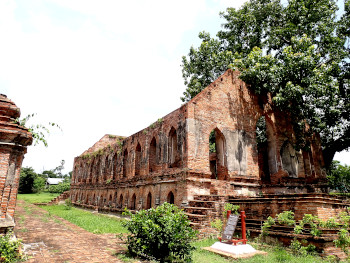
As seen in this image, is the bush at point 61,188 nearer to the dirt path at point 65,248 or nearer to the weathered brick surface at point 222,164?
the weathered brick surface at point 222,164

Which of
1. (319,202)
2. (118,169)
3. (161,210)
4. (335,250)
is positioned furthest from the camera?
(118,169)

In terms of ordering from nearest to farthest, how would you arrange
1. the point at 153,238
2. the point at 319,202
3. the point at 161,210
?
1. the point at 153,238
2. the point at 161,210
3. the point at 319,202

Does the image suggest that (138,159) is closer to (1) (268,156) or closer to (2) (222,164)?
(2) (222,164)

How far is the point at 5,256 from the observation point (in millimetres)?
4129

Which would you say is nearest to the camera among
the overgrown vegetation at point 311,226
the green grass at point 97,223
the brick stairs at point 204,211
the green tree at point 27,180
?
the overgrown vegetation at point 311,226

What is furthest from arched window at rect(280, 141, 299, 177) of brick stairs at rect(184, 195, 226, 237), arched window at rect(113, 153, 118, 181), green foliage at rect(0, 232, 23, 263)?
green foliage at rect(0, 232, 23, 263)

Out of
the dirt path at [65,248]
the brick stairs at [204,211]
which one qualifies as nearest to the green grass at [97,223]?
the dirt path at [65,248]

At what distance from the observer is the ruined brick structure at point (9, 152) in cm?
459

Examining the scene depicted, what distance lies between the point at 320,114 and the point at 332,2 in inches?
274

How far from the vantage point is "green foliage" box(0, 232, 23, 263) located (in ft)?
13.6

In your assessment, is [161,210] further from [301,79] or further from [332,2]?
[332,2]

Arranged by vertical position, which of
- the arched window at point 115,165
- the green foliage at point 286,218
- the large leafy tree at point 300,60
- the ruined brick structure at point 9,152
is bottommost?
the green foliage at point 286,218

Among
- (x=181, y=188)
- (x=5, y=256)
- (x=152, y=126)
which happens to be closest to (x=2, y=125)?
(x=5, y=256)

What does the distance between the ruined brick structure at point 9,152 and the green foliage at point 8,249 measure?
21cm
